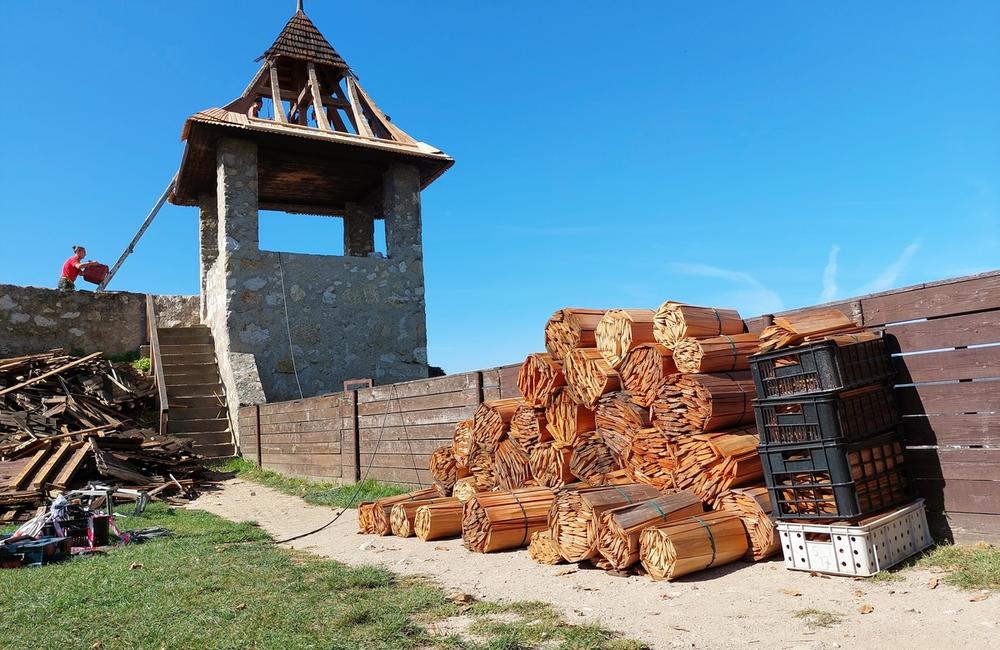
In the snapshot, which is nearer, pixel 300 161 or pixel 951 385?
pixel 951 385

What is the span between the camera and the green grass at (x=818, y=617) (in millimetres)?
3449

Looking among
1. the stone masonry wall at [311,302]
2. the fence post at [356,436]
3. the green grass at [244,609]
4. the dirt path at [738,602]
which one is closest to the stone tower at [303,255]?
the stone masonry wall at [311,302]

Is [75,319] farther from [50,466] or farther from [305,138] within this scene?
[50,466]

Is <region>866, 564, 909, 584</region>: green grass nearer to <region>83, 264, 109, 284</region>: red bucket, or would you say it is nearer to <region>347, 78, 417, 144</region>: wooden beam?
<region>347, 78, 417, 144</region>: wooden beam

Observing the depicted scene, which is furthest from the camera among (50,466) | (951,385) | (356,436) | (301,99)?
(301,99)

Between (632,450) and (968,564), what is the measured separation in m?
2.20

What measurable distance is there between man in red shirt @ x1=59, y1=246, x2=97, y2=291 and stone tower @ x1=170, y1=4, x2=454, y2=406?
9.79 feet

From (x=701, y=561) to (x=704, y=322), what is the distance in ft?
5.87

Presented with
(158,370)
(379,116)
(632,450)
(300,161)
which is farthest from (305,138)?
(632,450)

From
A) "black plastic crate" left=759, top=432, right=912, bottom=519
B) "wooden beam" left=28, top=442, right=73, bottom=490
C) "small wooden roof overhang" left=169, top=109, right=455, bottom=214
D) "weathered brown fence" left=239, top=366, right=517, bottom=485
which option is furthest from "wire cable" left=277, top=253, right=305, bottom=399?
"black plastic crate" left=759, top=432, right=912, bottom=519

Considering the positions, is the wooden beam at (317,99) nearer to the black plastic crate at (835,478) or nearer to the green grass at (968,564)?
the black plastic crate at (835,478)

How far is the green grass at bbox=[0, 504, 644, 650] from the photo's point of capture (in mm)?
3439

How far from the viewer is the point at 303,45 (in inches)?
714

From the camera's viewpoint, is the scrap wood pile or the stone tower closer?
the scrap wood pile
